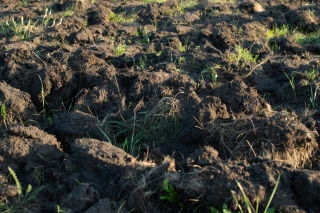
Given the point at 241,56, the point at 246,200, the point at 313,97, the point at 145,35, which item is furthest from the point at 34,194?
the point at 145,35

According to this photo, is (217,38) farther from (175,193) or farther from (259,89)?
(175,193)

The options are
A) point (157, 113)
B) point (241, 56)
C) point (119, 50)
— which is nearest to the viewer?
point (157, 113)

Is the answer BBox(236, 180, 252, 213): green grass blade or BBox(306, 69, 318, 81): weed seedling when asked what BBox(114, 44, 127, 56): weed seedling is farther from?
BBox(236, 180, 252, 213): green grass blade

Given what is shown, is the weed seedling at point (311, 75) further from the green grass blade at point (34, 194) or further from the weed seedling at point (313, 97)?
the green grass blade at point (34, 194)

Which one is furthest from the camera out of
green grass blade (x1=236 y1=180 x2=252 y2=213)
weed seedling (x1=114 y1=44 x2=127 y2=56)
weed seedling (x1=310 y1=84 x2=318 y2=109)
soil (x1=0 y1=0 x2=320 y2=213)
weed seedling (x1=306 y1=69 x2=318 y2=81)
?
weed seedling (x1=114 y1=44 x2=127 y2=56)

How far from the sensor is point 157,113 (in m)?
3.86

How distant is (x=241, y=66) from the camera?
474cm

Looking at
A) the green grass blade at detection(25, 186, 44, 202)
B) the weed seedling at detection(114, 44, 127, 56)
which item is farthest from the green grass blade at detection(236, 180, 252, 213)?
the weed seedling at detection(114, 44, 127, 56)

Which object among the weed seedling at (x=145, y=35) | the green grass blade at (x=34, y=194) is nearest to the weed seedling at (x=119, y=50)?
the weed seedling at (x=145, y=35)

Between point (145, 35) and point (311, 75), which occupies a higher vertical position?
point (311, 75)

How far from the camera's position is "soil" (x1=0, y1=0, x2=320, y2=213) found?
277 cm

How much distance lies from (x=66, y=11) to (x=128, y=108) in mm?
3400

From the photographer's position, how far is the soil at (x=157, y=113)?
2.77 m

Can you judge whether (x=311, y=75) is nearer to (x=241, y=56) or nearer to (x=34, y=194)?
(x=241, y=56)
